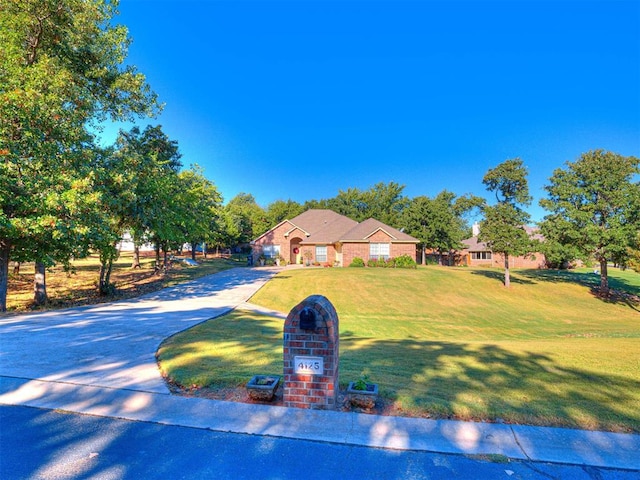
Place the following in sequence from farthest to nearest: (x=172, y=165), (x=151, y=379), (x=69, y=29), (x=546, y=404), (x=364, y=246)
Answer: (x=364, y=246), (x=172, y=165), (x=69, y=29), (x=151, y=379), (x=546, y=404)

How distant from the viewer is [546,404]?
420cm

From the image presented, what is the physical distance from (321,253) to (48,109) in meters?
26.7

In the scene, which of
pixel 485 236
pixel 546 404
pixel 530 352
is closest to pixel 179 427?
pixel 546 404

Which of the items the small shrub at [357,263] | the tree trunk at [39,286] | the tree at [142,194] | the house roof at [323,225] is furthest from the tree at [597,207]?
the tree trunk at [39,286]

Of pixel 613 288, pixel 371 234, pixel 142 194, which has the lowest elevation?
pixel 613 288

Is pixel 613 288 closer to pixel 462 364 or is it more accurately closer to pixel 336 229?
pixel 336 229

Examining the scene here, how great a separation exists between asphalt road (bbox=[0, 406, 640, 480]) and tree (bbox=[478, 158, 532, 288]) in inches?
1042

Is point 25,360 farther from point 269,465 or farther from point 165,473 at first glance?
point 269,465

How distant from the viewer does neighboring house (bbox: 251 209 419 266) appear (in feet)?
109

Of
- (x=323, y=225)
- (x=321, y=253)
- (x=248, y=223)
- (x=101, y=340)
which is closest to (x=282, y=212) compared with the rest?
(x=248, y=223)

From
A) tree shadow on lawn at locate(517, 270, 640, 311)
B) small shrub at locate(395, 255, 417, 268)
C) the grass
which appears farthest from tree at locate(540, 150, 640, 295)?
the grass

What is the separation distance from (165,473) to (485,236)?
28.7m

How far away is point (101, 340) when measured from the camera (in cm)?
768

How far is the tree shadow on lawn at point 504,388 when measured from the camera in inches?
153
